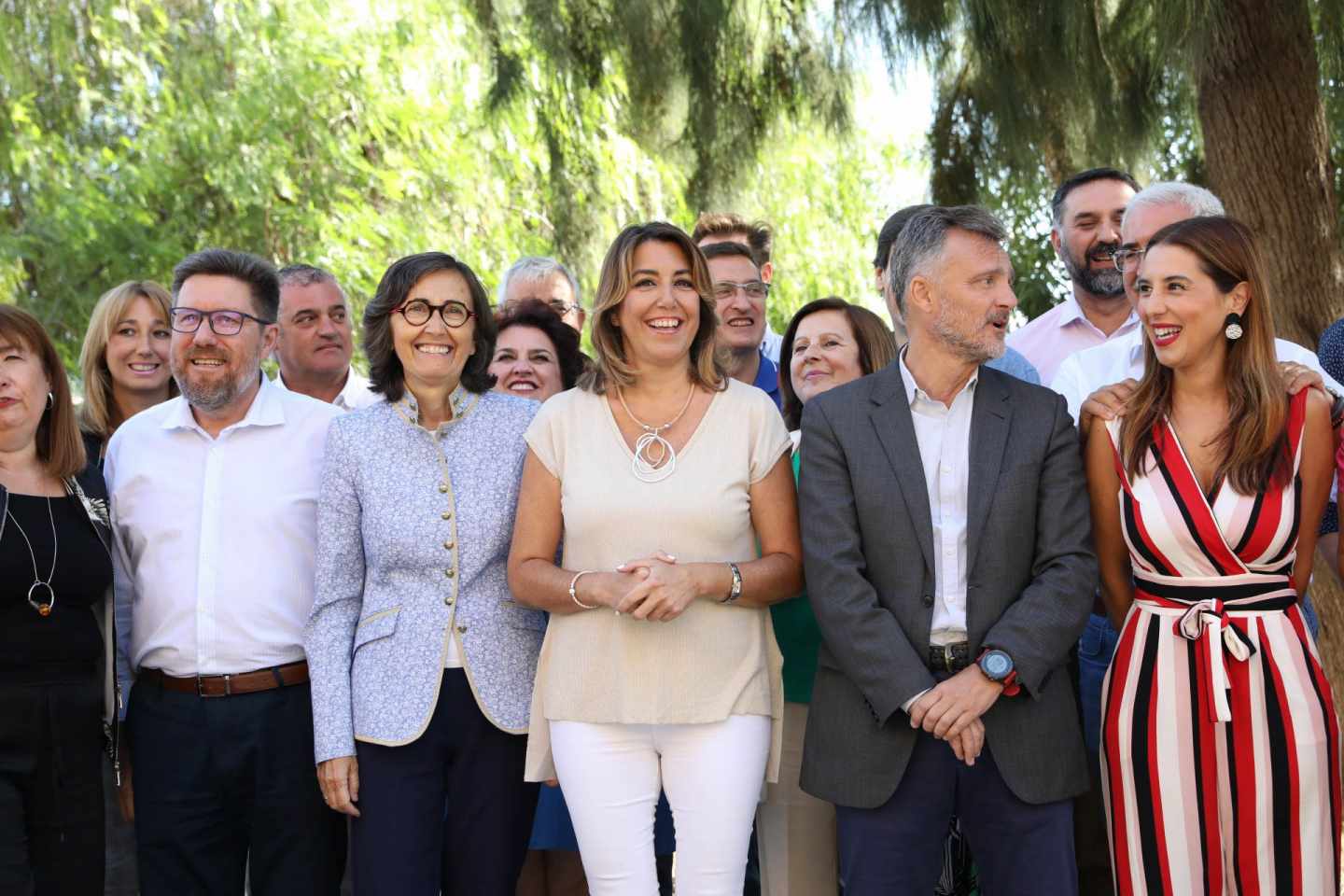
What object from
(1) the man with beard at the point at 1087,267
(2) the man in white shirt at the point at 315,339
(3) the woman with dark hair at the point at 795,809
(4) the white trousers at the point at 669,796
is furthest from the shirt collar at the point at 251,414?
(1) the man with beard at the point at 1087,267

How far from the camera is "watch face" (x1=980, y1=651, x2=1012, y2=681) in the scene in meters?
2.95

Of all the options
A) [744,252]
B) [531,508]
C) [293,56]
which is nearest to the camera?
[531,508]

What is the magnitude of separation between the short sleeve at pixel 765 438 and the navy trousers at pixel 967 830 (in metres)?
0.68

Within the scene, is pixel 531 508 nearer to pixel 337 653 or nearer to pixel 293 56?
pixel 337 653

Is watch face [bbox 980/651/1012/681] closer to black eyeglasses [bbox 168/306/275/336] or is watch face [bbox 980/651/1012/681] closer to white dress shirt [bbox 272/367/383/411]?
black eyeglasses [bbox 168/306/275/336]

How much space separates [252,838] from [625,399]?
4.53 ft

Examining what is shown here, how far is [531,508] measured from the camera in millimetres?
3250

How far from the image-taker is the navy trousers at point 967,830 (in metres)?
3.03

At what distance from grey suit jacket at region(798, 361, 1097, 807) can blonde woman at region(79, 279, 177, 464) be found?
7.33 feet

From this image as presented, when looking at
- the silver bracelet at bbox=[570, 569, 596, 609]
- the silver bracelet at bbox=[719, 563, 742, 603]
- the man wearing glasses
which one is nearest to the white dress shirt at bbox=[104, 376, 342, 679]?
the silver bracelet at bbox=[570, 569, 596, 609]

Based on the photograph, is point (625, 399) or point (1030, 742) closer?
point (1030, 742)

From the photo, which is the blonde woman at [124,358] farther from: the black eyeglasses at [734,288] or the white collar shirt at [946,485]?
the white collar shirt at [946,485]

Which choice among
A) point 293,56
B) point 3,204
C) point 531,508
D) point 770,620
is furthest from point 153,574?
point 3,204

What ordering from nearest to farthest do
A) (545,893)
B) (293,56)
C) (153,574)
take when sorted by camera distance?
(153,574)
(545,893)
(293,56)
